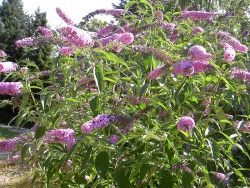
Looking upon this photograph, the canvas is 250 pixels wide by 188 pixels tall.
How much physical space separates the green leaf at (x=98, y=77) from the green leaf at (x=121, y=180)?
410mm

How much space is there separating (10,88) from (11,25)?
20.6 metres

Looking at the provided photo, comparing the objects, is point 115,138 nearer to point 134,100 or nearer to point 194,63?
point 134,100

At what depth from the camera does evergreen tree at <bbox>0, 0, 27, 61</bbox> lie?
19109 mm

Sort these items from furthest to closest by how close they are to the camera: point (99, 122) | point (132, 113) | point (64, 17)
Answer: point (64, 17), point (132, 113), point (99, 122)

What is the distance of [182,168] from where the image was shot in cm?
155

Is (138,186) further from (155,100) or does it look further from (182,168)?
(155,100)

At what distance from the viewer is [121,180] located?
1559 millimetres

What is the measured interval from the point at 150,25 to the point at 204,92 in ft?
1.52

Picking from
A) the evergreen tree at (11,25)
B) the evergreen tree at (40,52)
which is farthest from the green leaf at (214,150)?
the evergreen tree at (11,25)

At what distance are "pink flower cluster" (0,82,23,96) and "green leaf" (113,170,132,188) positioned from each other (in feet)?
1.96

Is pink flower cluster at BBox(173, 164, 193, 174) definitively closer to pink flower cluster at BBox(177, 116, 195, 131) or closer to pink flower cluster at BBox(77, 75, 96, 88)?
pink flower cluster at BBox(177, 116, 195, 131)

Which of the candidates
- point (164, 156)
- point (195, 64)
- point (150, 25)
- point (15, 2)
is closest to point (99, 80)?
point (195, 64)

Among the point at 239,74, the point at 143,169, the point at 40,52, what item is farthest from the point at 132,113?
the point at 40,52

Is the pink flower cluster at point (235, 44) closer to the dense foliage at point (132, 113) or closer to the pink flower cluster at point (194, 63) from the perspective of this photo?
the dense foliage at point (132, 113)
